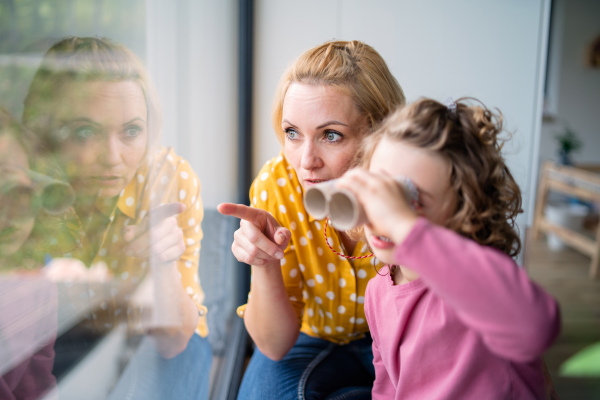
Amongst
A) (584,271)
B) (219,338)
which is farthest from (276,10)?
(584,271)

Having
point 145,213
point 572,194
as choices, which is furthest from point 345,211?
point 572,194

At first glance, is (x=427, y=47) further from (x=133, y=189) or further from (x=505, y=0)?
(x=133, y=189)

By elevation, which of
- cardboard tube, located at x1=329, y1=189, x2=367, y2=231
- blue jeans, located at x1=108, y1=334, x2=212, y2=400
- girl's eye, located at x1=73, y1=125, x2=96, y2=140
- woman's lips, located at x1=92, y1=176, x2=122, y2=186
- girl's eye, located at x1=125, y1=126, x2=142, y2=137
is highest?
girl's eye, located at x1=73, y1=125, x2=96, y2=140

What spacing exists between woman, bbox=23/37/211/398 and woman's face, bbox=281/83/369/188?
28 cm

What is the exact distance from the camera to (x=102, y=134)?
668mm

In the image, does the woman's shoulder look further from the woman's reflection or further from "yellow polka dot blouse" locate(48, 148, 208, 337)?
the woman's reflection

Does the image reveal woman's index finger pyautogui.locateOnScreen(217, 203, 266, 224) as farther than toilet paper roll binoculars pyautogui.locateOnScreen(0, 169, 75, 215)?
Yes

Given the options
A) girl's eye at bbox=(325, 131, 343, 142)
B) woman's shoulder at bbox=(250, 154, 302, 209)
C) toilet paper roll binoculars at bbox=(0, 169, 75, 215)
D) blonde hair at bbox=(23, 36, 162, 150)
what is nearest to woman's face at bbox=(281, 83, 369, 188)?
girl's eye at bbox=(325, 131, 343, 142)

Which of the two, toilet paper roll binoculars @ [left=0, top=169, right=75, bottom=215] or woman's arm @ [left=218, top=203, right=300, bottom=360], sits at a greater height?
toilet paper roll binoculars @ [left=0, top=169, right=75, bottom=215]

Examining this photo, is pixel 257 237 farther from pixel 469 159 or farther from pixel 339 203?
pixel 469 159

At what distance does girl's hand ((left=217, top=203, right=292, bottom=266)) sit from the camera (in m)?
0.95

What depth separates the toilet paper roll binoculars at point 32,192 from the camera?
1.41 feet

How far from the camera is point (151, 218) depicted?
35.1 inches

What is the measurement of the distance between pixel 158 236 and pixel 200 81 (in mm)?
626
